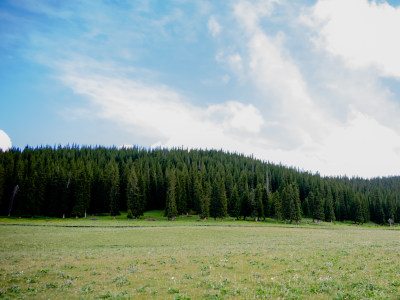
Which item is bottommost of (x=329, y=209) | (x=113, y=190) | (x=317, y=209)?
(x=329, y=209)

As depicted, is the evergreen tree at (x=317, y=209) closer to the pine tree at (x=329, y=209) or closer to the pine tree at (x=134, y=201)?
the pine tree at (x=329, y=209)

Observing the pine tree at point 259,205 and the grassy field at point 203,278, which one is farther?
the pine tree at point 259,205

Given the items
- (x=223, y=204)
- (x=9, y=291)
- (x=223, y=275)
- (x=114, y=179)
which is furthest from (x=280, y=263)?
(x=114, y=179)

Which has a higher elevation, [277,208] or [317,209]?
[277,208]

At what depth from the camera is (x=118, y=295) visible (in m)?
11.9

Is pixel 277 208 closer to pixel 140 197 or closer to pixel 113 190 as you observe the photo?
pixel 140 197

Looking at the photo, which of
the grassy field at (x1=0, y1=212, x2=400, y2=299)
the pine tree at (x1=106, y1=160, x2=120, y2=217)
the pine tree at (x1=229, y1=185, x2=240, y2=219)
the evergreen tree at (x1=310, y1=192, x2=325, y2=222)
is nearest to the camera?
the grassy field at (x1=0, y1=212, x2=400, y2=299)

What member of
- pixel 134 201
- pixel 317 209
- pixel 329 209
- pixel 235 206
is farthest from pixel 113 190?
pixel 329 209

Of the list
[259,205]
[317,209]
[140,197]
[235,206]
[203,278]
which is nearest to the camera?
[203,278]

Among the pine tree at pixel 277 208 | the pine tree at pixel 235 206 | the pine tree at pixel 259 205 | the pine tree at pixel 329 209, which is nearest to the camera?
the pine tree at pixel 277 208

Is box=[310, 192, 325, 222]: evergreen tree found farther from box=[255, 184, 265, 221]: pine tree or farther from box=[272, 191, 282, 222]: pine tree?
box=[255, 184, 265, 221]: pine tree

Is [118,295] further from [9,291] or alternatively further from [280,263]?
[280,263]

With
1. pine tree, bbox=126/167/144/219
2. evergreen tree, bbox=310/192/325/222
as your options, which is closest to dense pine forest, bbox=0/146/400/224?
pine tree, bbox=126/167/144/219

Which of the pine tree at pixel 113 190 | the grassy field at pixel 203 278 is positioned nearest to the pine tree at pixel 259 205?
the pine tree at pixel 113 190
